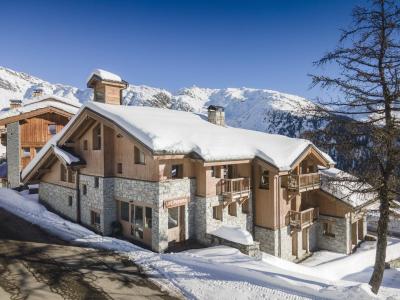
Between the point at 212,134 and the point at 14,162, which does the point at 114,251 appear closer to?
the point at 212,134

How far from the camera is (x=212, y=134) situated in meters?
19.3

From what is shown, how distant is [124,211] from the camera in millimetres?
17906

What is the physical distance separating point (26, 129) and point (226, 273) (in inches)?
977

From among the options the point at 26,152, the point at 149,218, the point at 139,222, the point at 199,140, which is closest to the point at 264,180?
the point at 199,140

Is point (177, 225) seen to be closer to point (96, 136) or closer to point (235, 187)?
point (235, 187)

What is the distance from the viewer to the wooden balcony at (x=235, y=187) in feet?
59.3

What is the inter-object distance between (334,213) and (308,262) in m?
4.53

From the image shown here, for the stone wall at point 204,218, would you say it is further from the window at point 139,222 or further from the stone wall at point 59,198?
the stone wall at point 59,198

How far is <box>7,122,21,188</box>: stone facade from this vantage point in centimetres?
2830

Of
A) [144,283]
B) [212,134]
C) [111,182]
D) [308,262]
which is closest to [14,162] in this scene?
[111,182]

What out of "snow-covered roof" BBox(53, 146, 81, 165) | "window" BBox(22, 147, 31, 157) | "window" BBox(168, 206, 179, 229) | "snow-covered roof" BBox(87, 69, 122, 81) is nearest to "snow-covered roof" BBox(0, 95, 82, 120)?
"window" BBox(22, 147, 31, 157)

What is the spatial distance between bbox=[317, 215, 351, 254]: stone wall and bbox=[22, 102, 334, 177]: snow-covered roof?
6.80m

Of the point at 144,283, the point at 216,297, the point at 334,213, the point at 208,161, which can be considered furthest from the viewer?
the point at 334,213

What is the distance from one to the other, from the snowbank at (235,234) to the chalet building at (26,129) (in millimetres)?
20275
